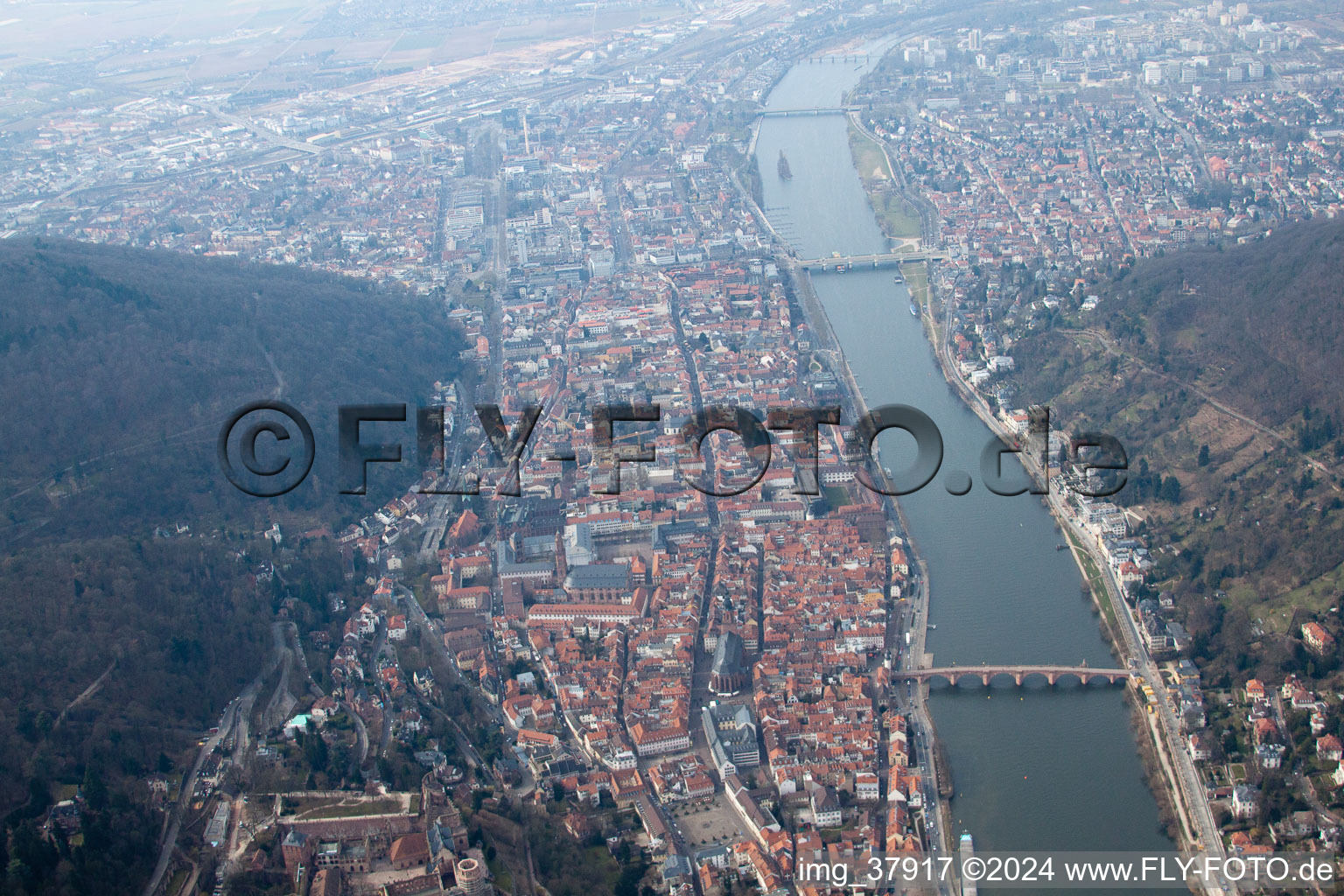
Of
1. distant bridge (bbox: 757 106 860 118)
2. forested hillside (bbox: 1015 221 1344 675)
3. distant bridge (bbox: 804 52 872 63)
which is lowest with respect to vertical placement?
forested hillside (bbox: 1015 221 1344 675)

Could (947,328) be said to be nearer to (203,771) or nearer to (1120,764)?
(1120,764)

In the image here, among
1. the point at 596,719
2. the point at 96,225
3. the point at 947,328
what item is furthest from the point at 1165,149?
the point at 596,719

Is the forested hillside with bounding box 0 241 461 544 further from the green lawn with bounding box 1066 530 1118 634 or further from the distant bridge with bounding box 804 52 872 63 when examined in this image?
the distant bridge with bounding box 804 52 872 63

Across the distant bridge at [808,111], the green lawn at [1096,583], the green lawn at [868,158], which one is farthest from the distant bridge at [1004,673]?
the distant bridge at [808,111]

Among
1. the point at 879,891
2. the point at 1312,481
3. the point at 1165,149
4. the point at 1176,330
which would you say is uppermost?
the point at 1165,149

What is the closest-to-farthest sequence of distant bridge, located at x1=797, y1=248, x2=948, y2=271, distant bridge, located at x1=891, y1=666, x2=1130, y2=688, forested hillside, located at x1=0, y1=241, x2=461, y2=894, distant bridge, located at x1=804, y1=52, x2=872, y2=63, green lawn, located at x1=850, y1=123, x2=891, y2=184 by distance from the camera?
forested hillside, located at x1=0, y1=241, x2=461, y2=894, distant bridge, located at x1=891, y1=666, x2=1130, y2=688, distant bridge, located at x1=797, y1=248, x2=948, y2=271, green lawn, located at x1=850, y1=123, x2=891, y2=184, distant bridge, located at x1=804, y1=52, x2=872, y2=63

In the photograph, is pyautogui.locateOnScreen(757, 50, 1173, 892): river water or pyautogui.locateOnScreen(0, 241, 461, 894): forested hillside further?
pyautogui.locateOnScreen(757, 50, 1173, 892): river water

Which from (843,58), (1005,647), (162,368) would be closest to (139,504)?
(162,368)

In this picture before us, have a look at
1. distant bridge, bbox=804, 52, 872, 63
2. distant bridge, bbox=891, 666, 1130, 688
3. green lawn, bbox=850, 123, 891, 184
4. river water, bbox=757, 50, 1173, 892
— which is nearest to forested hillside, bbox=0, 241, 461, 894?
distant bridge, bbox=891, 666, 1130, 688
